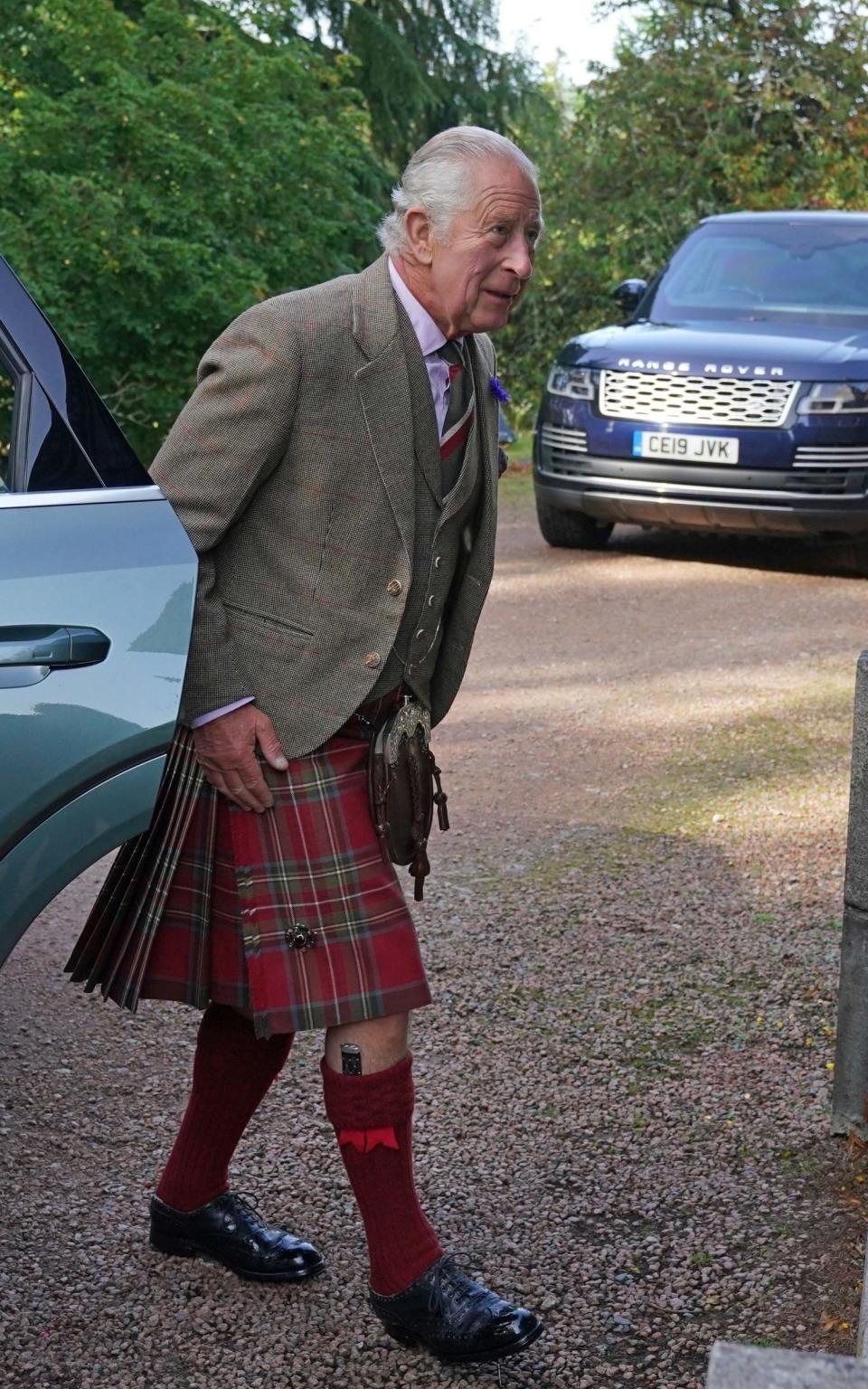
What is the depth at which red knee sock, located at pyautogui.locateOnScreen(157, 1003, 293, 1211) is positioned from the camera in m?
2.86

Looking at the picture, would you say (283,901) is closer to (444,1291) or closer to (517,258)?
(444,1291)

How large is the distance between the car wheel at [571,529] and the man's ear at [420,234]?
7.18 meters

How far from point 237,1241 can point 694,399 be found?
6.59 m

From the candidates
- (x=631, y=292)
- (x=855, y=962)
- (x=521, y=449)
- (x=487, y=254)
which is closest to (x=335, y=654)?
(x=487, y=254)

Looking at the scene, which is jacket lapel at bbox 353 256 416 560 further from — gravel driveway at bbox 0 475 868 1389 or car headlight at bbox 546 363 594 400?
car headlight at bbox 546 363 594 400

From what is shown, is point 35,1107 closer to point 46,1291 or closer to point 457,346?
point 46,1291

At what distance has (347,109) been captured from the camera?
42.9ft

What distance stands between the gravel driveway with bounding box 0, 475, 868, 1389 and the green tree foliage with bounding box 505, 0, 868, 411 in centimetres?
1187

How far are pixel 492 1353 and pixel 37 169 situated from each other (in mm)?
9517

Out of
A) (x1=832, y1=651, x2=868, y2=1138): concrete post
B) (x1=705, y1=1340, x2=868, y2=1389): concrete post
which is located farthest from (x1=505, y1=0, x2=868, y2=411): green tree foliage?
(x1=705, y1=1340, x2=868, y2=1389): concrete post

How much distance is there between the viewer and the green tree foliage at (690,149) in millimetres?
17422

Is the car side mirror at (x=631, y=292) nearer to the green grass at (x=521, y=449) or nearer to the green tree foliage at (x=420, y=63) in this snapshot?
the green grass at (x=521, y=449)

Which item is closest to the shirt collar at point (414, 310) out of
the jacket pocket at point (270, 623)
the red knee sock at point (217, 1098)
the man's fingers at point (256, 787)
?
the jacket pocket at point (270, 623)

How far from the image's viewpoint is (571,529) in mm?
9906
